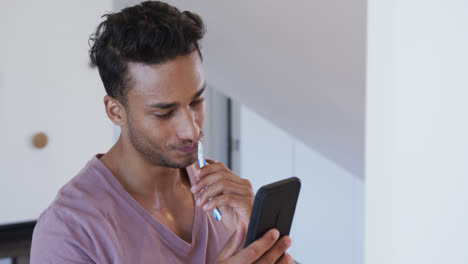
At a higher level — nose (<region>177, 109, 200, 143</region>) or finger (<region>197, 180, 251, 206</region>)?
nose (<region>177, 109, 200, 143</region>)

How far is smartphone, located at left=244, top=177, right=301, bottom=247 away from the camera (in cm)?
94

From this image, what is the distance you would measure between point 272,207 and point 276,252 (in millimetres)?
93

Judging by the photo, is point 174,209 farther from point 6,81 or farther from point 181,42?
point 6,81

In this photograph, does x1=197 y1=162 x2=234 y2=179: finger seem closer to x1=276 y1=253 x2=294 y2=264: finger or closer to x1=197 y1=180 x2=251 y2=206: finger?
x1=197 y1=180 x2=251 y2=206: finger

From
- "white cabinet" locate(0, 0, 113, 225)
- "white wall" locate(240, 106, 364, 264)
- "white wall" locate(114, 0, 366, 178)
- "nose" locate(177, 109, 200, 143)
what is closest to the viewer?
"nose" locate(177, 109, 200, 143)

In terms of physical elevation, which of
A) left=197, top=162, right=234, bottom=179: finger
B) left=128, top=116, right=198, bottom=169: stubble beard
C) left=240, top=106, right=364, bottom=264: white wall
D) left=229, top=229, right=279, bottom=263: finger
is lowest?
left=240, top=106, right=364, bottom=264: white wall

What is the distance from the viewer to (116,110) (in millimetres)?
1107

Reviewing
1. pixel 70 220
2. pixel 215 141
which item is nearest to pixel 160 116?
pixel 70 220

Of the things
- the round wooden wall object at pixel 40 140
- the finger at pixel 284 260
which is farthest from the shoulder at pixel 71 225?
the round wooden wall object at pixel 40 140

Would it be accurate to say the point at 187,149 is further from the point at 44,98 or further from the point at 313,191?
the point at 313,191

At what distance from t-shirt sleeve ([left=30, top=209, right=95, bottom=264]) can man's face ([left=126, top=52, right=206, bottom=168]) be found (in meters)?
0.21

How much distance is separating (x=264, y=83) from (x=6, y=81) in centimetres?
101

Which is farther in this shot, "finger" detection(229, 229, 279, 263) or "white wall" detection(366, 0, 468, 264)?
"finger" detection(229, 229, 279, 263)

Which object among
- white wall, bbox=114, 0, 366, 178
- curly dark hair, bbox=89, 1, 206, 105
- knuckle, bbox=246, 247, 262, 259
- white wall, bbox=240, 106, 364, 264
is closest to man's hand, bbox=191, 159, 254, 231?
knuckle, bbox=246, 247, 262, 259
